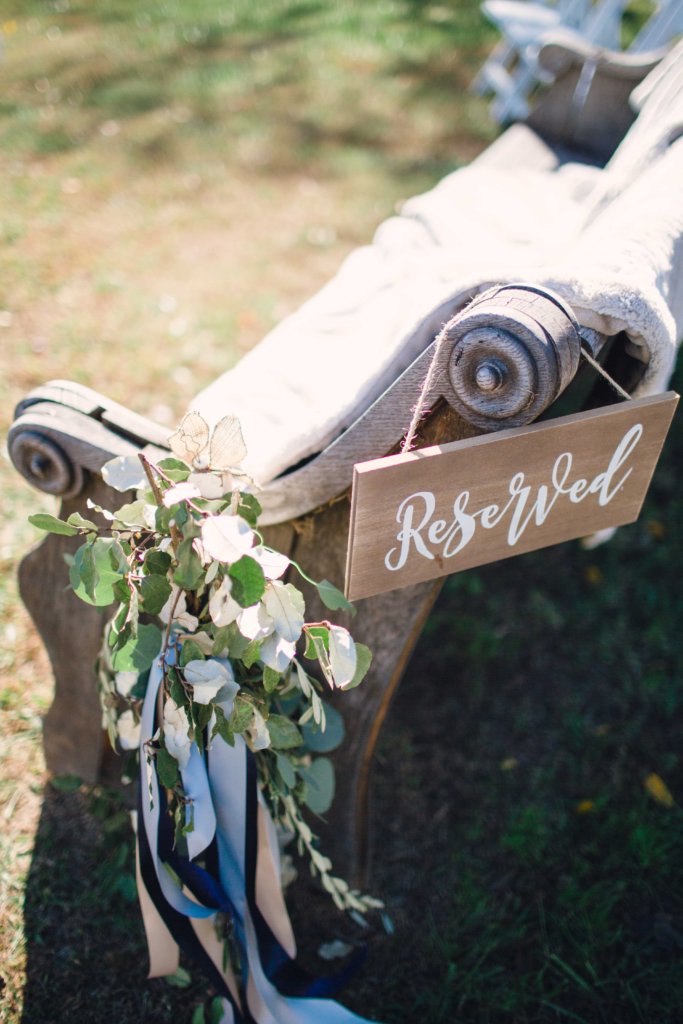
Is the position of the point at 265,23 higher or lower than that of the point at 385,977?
higher

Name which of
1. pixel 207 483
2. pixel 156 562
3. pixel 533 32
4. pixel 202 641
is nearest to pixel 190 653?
pixel 202 641

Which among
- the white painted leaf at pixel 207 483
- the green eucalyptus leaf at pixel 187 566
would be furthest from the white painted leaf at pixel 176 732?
the white painted leaf at pixel 207 483

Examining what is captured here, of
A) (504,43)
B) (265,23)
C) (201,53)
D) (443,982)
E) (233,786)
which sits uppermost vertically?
(265,23)

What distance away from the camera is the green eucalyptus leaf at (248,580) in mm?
1008

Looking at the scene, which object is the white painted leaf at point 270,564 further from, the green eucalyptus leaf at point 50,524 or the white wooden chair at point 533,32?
the white wooden chair at point 533,32

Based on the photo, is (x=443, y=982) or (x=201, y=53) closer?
(x=443, y=982)

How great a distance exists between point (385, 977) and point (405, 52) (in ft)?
18.0

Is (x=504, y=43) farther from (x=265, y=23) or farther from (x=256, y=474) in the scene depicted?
(x=256, y=474)

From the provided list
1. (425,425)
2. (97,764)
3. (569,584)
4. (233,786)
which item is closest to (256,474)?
(425,425)

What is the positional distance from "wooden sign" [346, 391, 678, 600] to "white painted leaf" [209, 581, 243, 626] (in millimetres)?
161

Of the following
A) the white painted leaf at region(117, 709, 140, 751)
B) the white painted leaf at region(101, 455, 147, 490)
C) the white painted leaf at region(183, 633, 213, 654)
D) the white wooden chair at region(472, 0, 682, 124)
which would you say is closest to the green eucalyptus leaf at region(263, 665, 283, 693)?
the white painted leaf at region(183, 633, 213, 654)

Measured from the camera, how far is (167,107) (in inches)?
186

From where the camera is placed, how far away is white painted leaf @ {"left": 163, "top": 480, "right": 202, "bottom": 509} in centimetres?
98

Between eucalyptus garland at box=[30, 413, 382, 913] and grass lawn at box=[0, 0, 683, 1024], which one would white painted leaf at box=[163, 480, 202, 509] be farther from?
grass lawn at box=[0, 0, 683, 1024]
